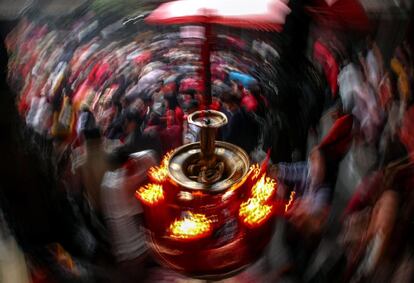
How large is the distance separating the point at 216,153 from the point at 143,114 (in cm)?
199

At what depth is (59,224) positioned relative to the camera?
2.53 metres

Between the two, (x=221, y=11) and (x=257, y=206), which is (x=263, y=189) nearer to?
(x=257, y=206)

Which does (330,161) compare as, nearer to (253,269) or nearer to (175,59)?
(253,269)

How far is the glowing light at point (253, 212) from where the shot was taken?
2633 millimetres

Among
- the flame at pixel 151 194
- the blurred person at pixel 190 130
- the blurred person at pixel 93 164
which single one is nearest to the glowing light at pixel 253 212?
the flame at pixel 151 194

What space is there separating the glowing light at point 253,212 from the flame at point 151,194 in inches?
24.8

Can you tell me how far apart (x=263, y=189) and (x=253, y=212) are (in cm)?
20

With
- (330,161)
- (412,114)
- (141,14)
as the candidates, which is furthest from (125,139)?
(412,114)

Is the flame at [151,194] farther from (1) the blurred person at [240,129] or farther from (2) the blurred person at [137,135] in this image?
(1) the blurred person at [240,129]

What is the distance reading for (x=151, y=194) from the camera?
2.74 metres

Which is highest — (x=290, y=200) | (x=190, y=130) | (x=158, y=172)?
(x=158, y=172)

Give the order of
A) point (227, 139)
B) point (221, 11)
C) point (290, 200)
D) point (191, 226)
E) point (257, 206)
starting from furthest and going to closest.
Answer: point (227, 139) → point (290, 200) → point (257, 206) → point (191, 226) → point (221, 11)

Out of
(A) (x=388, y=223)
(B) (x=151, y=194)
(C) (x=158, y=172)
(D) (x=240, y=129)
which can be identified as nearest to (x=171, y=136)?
(D) (x=240, y=129)

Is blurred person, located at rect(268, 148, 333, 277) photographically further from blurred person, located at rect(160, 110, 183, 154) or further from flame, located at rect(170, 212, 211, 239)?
blurred person, located at rect(160, 110, 183, 154)
